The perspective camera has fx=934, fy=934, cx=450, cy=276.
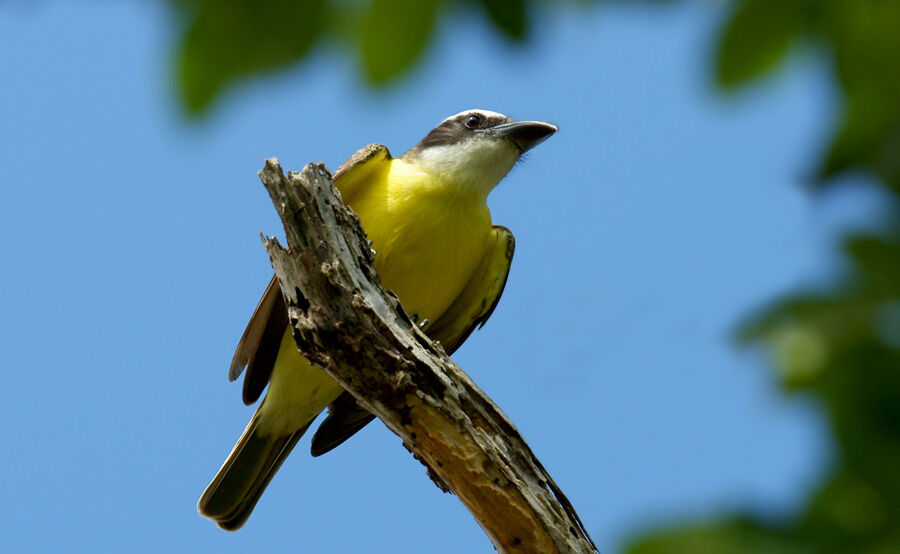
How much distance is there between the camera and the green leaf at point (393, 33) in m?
1.53

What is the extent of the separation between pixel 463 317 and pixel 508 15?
511cm

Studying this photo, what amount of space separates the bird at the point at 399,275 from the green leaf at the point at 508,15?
4268 millimetres

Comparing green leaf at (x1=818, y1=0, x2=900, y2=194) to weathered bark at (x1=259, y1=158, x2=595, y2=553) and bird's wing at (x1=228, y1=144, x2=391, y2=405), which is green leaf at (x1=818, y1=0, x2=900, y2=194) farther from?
bird's wing at (x1=228, y1=144, x2=391, y2=405)

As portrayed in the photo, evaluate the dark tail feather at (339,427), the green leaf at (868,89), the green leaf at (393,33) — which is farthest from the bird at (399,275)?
the green leaf at (868,89)

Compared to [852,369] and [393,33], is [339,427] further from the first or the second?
[852,369]

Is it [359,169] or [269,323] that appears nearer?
[359,169]

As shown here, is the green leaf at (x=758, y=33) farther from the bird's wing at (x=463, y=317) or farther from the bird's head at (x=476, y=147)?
the bird's wing at (x=463, y=317)

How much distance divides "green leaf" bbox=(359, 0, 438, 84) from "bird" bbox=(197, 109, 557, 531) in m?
4.22

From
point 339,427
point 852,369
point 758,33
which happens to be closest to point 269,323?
point 339,427

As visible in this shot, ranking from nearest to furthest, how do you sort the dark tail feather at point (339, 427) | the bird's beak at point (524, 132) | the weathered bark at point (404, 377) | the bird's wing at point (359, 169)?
the weathered bark at point (404, 377) → the bird's wing at point (359, 169) → the dark tail feather at point (339, 427) → the bird's beak at point (524, 132)

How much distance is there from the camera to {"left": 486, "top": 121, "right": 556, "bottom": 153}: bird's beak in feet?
22.0

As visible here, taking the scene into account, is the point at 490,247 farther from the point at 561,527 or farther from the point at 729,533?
the point at 729,533

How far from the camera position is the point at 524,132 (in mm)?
6703

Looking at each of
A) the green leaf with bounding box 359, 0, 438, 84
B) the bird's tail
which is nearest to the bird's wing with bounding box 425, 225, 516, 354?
the bird's tail
